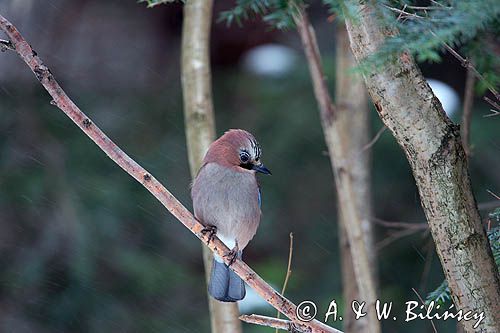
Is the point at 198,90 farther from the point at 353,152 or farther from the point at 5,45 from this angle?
the point at 5,45

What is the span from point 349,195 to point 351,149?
0.64m

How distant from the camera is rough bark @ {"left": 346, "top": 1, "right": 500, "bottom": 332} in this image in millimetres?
2236

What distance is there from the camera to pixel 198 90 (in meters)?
3.92

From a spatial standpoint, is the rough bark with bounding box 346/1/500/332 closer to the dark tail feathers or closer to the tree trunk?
the dark tail feathers

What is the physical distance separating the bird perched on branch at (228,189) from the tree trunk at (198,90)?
145 millimetres

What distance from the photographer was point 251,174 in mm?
3840

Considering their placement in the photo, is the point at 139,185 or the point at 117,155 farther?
the point at 139,185

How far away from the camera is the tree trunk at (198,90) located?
3865mm

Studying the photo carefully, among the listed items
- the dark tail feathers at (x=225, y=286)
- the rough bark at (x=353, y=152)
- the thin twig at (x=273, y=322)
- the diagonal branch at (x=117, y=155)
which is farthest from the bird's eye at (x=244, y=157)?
the thin twig at (x=273, y=322)

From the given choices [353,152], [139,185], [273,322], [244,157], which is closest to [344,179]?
[353,152]

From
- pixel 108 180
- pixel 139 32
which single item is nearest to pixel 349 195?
pixel 108 180

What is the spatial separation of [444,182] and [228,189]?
1.64 m

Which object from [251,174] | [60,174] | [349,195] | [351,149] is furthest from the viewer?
[60,174]

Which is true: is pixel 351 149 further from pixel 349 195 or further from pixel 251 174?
pixel 251 174
